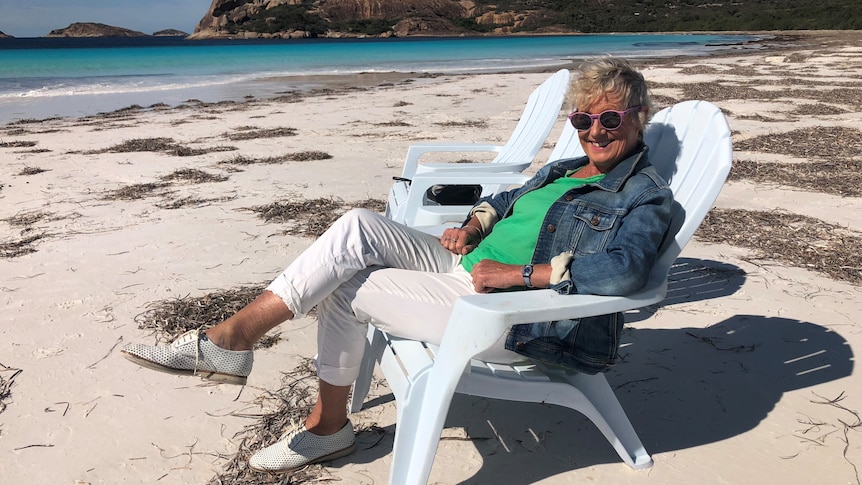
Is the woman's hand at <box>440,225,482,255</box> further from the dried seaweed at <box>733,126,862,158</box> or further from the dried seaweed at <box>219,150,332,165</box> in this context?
the dried seaweed at <box>733,126,862,158</box>

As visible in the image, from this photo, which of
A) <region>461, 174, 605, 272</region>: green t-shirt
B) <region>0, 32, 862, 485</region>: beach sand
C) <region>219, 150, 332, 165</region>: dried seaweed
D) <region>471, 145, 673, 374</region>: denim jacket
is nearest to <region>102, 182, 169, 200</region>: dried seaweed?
<region>0, 32, 862, 485</region>: beach sand

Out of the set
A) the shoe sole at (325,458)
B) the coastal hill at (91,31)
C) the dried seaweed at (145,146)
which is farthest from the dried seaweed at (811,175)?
the coastal hill at (91,31)

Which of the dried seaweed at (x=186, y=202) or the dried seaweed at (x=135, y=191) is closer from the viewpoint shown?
the dried seaweed at (x=186, y=202)

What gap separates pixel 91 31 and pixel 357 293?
135 meters

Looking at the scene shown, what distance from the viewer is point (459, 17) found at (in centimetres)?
9944

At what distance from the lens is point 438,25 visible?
3639 inches

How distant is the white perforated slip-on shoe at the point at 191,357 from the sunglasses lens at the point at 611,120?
1.35m

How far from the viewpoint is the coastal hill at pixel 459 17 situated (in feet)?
277

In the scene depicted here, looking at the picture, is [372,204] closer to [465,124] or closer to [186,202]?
[186,202]

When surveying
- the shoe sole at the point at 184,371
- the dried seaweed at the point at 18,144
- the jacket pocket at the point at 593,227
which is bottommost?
the dried seaweed at the point at 18,144

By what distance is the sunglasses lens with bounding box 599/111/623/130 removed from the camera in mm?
2155

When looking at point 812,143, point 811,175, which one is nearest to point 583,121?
point 811,175

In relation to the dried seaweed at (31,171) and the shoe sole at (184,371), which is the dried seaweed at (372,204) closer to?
the shoe sole at (184,371)

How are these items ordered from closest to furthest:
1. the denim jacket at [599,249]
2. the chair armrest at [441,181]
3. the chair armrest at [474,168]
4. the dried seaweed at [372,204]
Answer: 1. the denim jacket at [599,249]
2. the chair armrest at [441,181]
3. the chair armrest at [474,168]
4. the dried seaweed at [372,204]
